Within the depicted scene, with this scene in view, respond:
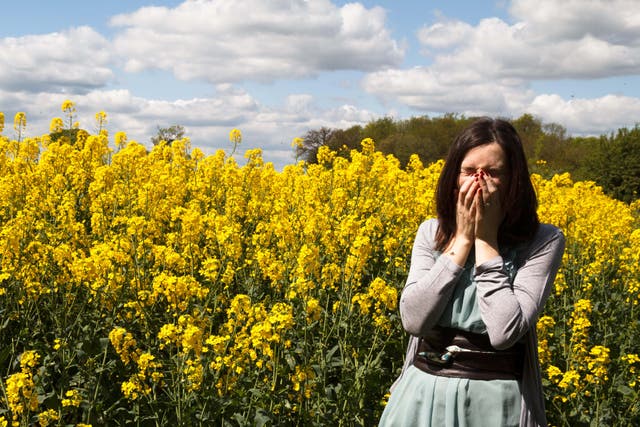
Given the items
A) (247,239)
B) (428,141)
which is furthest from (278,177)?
(428,141)

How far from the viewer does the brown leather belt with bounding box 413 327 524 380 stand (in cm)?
217

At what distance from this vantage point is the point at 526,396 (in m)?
2.19

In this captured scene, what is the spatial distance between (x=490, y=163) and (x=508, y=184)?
0.32 ft

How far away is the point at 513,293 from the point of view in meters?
2.12

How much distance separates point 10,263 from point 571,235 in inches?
193

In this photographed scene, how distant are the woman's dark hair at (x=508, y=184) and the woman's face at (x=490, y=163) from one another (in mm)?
14

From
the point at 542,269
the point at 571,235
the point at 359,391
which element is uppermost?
the point at 542,269

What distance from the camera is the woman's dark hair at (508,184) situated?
2232 millimetres

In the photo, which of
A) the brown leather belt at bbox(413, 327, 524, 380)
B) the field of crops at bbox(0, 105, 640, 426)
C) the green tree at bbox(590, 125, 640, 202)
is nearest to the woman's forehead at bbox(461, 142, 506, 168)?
the brown leather belt at bbox(413, 327, 524, 380)

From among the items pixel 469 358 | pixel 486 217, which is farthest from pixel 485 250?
pixel 469 358

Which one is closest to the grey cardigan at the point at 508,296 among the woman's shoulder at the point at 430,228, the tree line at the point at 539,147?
the woman's shoulder at the point at 430,228

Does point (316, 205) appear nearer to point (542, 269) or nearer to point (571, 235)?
point (571, 235)

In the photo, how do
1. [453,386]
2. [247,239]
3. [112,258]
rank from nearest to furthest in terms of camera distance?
[453,386]
[112,258]
[247,239]

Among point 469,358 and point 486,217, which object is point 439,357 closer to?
point 469,358
